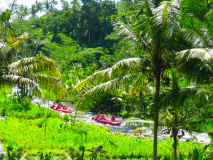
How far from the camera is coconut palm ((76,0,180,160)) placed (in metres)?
5.44

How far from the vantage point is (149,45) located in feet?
19.5

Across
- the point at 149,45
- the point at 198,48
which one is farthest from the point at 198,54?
the point at 149,45

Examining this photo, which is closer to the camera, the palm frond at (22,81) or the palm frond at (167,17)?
the palm frond at (167,17)

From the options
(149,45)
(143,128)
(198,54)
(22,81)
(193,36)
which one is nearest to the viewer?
(198,54)

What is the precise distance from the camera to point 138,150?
7.84 meters

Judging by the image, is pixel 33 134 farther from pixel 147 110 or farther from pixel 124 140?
pixel 147 110

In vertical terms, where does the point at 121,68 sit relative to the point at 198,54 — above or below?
below

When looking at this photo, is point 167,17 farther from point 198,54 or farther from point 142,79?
point 142,79

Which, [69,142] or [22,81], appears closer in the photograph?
[22,81]

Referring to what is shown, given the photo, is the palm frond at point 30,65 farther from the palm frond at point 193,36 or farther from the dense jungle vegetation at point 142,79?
the palm frond at point 193,36

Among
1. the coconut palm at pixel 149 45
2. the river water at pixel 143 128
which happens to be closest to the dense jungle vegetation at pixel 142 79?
the coconut palm at pixel 149 45

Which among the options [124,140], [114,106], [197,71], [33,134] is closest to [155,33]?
[197,71]

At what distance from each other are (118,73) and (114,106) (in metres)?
11.5

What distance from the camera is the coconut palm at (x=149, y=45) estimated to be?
5.44 m
